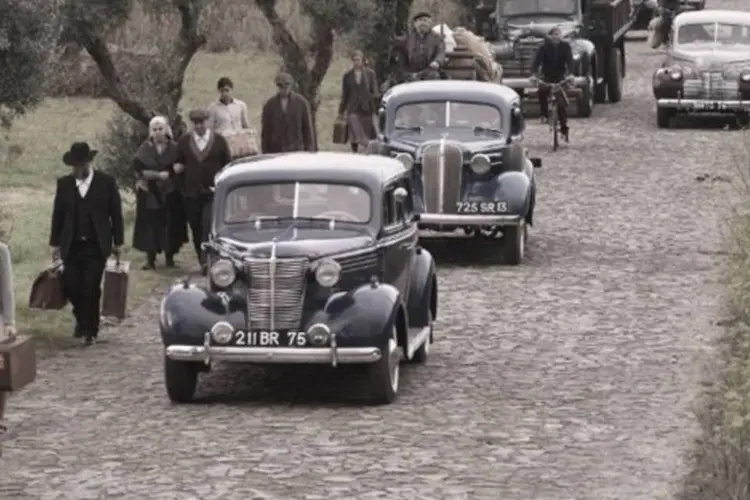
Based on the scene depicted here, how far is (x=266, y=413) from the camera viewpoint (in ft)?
48.2

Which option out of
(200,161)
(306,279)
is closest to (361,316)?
(306,279)

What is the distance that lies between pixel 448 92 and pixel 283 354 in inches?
345

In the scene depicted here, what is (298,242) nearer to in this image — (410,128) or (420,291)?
(420,291)

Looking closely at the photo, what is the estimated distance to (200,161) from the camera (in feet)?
68.8

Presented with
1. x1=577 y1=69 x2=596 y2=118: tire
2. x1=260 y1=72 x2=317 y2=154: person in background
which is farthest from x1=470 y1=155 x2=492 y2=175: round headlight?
x1=577 y1=69 x2=596 y2=118: tire

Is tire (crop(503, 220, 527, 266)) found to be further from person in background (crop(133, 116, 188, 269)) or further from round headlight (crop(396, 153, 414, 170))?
person in background (crop(133, 116, 188, 269))

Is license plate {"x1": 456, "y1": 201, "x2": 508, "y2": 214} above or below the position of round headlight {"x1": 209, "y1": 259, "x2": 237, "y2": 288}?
below

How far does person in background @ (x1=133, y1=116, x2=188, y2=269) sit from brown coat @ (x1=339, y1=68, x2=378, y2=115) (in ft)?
24.4

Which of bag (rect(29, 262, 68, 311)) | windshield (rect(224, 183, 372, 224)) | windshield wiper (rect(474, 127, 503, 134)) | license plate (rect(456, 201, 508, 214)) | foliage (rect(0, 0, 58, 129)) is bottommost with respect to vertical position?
license plate (rect(456, 201, 508, 214))

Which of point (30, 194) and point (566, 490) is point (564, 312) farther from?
point (30, 194)

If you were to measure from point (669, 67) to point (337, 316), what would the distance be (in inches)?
860

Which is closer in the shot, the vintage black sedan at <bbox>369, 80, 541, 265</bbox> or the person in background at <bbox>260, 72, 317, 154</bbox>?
the vintage black sedan at <bbox>369, 80, 541, 265</bbox>

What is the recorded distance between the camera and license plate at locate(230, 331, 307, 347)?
1479cm

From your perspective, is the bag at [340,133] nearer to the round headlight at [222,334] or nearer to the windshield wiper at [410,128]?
the windshield wiper at [410,128]
